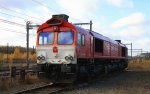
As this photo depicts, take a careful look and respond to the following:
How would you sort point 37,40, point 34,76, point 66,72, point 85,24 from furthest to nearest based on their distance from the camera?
point 85,24 < point 34,76 < point 37,40 < point 66,72

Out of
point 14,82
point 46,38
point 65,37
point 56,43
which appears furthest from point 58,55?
point 14,82

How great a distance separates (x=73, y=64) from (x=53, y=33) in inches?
88.4

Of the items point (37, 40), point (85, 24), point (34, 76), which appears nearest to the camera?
point (37, 40)

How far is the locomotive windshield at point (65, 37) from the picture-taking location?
1981cm

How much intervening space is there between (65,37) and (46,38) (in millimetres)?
1176

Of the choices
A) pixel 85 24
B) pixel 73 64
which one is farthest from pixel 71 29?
pixel 85 24

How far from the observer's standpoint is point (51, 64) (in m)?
19.8

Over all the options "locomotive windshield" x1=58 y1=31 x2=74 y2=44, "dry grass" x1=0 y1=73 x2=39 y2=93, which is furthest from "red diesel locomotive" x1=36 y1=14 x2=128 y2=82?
"dry grass" x1=0 y1=73 x2=39 y2=93

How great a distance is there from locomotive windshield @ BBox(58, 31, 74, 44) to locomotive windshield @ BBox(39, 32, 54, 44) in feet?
1.58

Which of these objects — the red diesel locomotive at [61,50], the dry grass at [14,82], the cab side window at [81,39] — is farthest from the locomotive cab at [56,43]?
the dry grass at [14,82]

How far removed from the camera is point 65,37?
20.0 m

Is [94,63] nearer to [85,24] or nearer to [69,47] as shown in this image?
[69,47]

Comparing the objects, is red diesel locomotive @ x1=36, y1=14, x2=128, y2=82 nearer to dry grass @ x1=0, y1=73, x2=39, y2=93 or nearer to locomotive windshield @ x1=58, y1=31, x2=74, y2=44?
locomotive windshield @ x1=58, y1=31, x2=74, y2=44

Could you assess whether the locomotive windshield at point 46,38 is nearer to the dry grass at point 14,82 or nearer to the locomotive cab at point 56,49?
the locomotive cab at point 56,49
